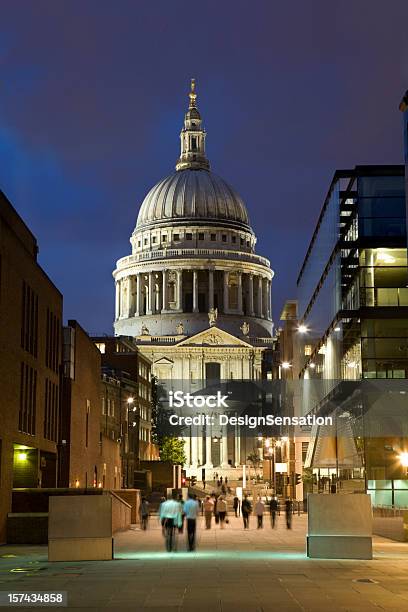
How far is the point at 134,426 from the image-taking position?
4545 inches

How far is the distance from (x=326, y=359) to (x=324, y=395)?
8.69ft

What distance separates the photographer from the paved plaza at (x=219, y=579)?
19.5 meters

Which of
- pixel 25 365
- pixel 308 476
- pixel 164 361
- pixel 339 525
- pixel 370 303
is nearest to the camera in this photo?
pixel 339 525

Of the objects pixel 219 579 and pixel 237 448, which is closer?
pixel 219 579

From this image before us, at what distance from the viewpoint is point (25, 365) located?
46125 millimetres

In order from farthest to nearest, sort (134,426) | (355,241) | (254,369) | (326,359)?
(254,369) → (134,426) → (326,359) → (355,241)

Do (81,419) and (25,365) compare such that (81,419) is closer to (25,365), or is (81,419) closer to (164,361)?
(25,365)

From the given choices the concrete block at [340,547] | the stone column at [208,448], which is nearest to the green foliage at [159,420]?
the stone column at [208,448]

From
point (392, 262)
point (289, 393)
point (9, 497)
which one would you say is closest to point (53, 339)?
point (9, 497)

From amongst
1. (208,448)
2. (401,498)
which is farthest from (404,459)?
(208,448)

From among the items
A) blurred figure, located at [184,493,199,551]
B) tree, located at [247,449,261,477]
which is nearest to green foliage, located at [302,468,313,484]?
blurred figure, located at [184,493,199,551]

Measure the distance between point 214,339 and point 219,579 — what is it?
6701 inches

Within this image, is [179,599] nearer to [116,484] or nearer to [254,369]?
[116,484]

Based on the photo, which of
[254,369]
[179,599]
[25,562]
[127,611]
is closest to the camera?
[127,611]
